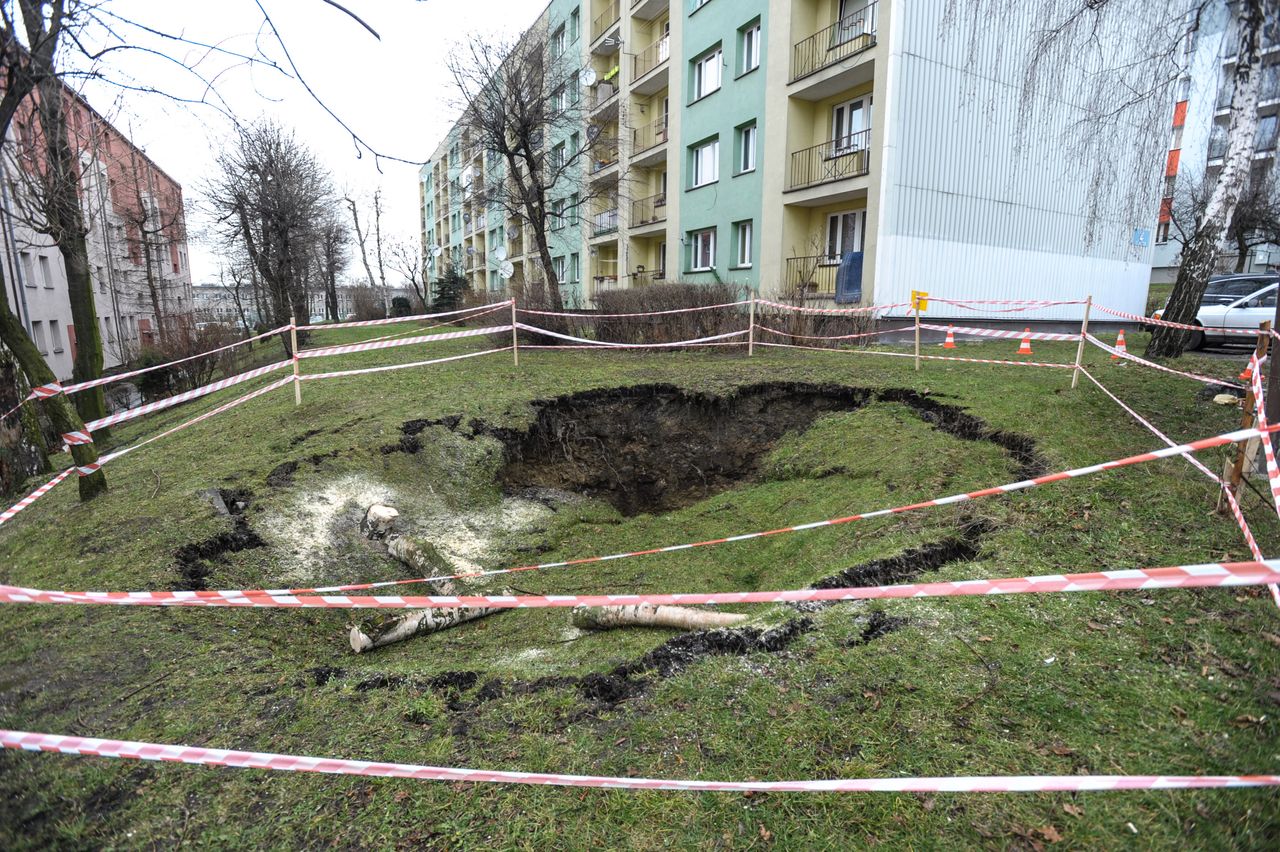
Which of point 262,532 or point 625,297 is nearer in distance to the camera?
point 262,532

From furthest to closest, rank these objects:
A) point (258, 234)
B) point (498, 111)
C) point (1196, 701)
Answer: point (258, 234), point (498, 111), point (1196, 701)

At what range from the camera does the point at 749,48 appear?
59.5ft

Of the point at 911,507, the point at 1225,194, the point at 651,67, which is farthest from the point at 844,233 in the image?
the point at 911,507

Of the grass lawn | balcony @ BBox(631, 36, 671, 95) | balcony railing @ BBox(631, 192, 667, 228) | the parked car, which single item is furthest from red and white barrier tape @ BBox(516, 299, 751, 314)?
balcony @ BBox(631, 36, 671, 95)

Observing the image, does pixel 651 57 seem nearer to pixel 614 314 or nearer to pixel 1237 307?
pixel 614 314

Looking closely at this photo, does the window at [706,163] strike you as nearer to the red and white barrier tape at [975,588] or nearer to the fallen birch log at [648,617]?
the fallen birch log at [648,617]

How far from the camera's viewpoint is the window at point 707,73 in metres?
19.7

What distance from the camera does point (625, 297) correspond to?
1365 centimetres

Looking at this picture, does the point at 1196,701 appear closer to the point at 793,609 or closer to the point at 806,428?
the point at 793,609

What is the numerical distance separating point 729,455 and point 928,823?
639 centimetres

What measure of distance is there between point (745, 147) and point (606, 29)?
1142cm

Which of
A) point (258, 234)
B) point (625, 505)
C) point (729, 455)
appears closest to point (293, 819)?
point (625, 505)

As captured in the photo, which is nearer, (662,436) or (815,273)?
(662,436)

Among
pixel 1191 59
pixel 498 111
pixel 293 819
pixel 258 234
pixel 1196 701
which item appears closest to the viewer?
pixel 293 819
